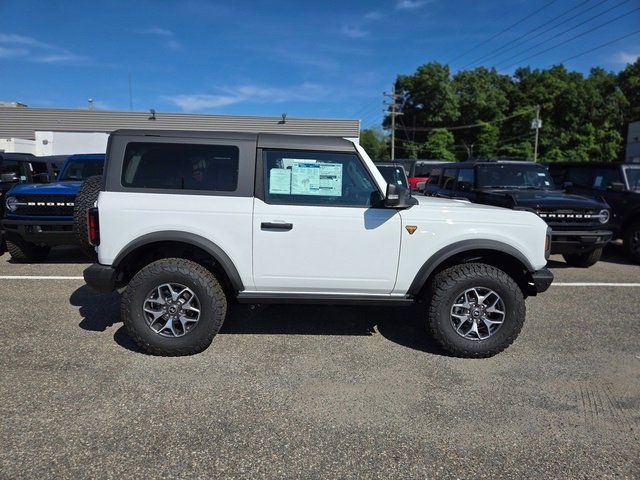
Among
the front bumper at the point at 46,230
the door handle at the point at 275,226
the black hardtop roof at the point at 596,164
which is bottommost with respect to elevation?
the front bumper at the point at 46,230

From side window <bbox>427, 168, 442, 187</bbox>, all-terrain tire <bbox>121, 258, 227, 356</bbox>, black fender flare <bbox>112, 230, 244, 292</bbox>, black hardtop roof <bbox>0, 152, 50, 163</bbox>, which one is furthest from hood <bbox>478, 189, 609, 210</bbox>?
black hardtop roof <bbox>0, 152, 50, 163</bbox>

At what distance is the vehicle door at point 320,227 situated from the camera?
12.5ft

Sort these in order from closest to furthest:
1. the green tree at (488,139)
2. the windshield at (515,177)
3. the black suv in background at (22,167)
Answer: the windshield at (515,177), the black suv in background at (22,167), the green tree at (488,139)

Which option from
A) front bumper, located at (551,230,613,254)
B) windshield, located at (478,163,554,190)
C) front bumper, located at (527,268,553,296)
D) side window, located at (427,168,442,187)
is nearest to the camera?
front bumper, located at (527,268,553,296)

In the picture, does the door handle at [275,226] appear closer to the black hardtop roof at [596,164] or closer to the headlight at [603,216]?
the headlight at [603,216]

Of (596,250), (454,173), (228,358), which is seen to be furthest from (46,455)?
(454,173)

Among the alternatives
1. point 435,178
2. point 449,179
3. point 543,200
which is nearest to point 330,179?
point 543,200

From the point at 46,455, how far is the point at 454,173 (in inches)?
333

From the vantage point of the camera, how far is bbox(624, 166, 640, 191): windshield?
8695 mm

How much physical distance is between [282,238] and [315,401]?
4.32 feet

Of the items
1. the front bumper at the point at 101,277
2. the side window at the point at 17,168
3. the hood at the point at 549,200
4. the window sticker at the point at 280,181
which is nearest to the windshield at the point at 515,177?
the hood at the point at 549,200

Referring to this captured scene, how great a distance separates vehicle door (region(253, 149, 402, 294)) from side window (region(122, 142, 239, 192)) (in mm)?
272

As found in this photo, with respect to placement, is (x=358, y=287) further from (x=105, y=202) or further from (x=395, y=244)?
(x=105, y=202)

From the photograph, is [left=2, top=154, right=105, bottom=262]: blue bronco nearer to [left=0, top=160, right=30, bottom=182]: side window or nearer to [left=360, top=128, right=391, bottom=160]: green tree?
[left=0, top=160, right=30, bottom=182]: side window
